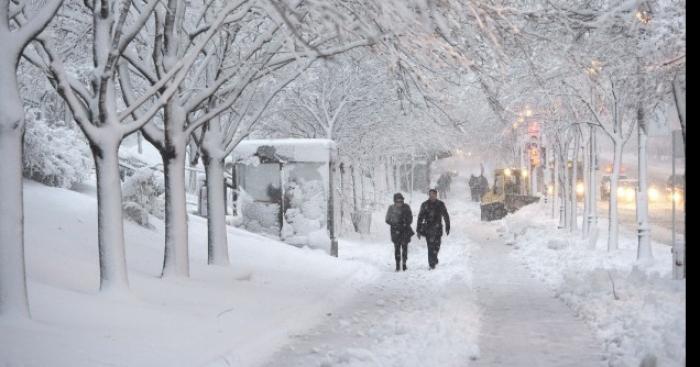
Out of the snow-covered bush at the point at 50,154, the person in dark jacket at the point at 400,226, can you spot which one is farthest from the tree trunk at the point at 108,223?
the person in dark jacket at the point at 400,226

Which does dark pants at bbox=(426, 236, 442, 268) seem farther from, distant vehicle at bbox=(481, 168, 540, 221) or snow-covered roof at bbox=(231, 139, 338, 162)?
distant vehicle at bbox=(481, 168, 540, 221)

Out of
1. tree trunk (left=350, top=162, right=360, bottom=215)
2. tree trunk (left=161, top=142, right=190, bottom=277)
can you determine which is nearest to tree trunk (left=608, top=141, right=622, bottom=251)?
tree trunk (left=350, top=162, right=360, bottom=215)

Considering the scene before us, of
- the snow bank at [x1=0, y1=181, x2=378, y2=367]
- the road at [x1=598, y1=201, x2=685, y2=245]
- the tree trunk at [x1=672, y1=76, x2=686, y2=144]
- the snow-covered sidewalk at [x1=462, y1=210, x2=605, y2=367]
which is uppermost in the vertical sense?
the tree trunk at [x1=672, y1=76, x2=686, y2=144]

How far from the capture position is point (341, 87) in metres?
26.2

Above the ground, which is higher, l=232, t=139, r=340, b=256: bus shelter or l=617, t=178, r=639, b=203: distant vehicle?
l=232, t=139, r=340, b=256: bus shelter

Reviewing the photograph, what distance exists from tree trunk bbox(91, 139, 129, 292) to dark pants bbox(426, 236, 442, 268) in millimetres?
8643

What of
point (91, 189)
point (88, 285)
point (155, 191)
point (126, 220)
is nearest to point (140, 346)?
point (88, 285)

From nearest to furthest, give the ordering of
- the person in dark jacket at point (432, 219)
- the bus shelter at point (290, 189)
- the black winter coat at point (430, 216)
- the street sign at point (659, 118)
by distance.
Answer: the person in dark jacket at point (432, 219)
the black winter coat at point (430, 216)
the street sign at point (659, 118)
the bus shelter at point (290, 189)

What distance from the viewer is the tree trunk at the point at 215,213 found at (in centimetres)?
1241

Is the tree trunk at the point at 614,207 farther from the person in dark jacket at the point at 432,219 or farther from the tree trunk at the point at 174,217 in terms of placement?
the tree trunk at the point at 174,217

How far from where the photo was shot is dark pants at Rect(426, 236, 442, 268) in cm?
1578

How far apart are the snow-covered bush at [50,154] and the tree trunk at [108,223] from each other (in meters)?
6.17

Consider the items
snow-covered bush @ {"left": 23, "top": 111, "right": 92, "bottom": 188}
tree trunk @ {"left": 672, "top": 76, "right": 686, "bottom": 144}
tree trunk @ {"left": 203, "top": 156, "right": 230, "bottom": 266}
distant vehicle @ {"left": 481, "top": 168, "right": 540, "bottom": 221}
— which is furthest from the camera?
distant vehicle @ {"left": 481, "top": 168, "right": 540, "bottom": 221}

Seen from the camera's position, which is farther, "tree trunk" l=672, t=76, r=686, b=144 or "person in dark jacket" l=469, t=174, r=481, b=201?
"person in dark jacket" l=469, t=174, r=481, b=201
